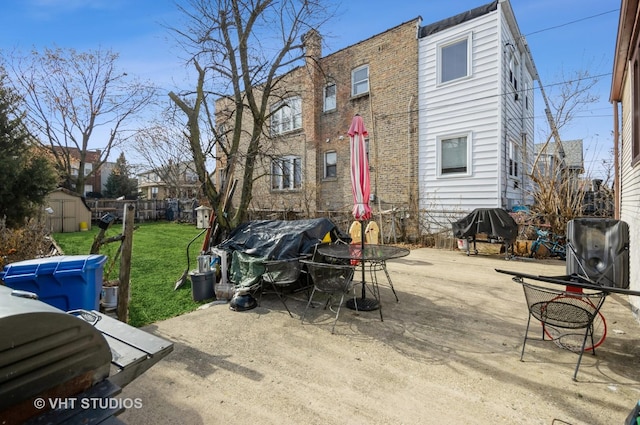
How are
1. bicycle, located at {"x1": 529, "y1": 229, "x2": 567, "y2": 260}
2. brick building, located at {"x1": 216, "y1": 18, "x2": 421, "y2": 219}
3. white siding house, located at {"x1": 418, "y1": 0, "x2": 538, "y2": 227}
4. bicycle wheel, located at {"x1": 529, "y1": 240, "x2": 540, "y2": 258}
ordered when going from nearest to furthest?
bicycle, located at {"x1": 529, "y1": 229, "x2": 567, "y2": 260}
bicycle wheel, located at {"x1": 529, "y1": 240, "x2": 540, "y2": 258}
white siding house, located at {"x1": 418, "y1": 0, "x2": 538, "y2": 227}
brick building, located at {"x1": 216, "y1": 18, "x2": 421, "y2": 219}

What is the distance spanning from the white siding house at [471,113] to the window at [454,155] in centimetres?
3

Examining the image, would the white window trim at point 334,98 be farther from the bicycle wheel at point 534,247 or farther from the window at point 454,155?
the bicycle wheel at point 534,247

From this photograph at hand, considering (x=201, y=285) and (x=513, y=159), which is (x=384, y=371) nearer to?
(x=201, y=285)

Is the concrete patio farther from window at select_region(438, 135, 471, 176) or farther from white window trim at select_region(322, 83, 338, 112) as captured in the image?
white window trim at select_region(322, 83, 338, 112)

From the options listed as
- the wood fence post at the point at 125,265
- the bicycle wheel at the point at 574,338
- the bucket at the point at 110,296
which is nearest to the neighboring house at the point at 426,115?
the wood fence post at the point at 125,265

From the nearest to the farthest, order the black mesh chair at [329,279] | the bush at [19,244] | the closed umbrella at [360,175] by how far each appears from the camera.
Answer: the black mesh chair at [329,279] → the closed umbrella at [360,175] → the bush at [19,244]

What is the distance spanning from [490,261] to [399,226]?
3.64 meters

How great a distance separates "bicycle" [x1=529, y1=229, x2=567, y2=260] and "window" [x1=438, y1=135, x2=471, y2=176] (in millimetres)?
2778

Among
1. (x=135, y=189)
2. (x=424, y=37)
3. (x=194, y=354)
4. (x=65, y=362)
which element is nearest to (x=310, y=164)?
(x=424, y=37)

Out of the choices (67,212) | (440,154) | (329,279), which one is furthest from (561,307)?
(67,212)

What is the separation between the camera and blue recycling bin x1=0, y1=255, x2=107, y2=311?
10.8ft

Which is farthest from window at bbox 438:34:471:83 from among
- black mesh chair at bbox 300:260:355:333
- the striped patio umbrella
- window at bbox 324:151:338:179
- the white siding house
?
black mesh chair at bbox 300:260:355:333

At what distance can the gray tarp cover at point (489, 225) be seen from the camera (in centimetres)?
824

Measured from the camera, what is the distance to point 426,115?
36.1 ft
